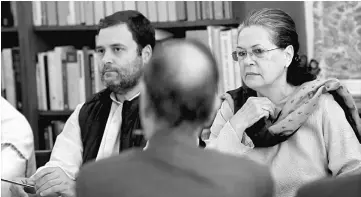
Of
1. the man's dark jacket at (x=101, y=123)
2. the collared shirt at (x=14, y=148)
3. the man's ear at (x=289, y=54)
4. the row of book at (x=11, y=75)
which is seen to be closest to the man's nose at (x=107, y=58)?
the man's dark jacket at (x=101, y=123)

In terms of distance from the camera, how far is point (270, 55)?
2.11m

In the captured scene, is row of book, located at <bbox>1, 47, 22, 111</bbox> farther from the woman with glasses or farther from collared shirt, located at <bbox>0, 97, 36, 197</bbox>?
the woman with glasses

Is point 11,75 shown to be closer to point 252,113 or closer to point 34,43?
point 34,43

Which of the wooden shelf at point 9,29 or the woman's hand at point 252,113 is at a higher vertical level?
the wooden shelf at point 9,29

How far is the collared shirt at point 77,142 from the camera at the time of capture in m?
2.34

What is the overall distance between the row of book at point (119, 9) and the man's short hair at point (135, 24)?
72cm

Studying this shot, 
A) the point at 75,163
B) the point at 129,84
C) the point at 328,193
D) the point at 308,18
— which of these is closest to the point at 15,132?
the point at 75,163

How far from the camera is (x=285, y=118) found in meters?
2.04

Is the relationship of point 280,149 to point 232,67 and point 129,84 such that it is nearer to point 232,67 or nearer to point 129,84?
point 129,84

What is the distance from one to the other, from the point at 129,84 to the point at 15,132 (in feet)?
1.53

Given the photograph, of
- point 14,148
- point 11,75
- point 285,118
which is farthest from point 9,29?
point 285,118

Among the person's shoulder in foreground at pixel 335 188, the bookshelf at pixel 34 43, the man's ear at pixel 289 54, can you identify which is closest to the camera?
the person's shoulder in foreground at pixel 335 188

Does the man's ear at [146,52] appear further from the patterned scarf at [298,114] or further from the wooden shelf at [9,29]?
the wooden shelf at [9,29]

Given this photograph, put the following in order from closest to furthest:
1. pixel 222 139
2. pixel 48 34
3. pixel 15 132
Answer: pixel 222 139 < pixel 15 132 < pixel 48 34
